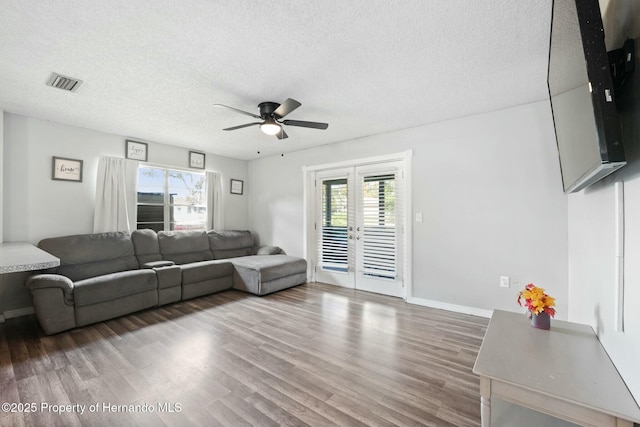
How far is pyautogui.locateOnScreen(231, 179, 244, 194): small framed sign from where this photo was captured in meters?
5.89

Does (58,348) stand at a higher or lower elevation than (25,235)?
lower

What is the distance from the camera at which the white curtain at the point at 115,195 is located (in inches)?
159

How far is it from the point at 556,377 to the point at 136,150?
5492 millimetres

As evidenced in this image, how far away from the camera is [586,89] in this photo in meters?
0.93

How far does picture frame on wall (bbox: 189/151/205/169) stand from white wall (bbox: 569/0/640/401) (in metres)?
5.46

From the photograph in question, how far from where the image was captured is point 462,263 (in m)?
3.44

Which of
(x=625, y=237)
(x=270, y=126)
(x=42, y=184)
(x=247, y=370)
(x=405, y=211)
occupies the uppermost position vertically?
(x=270, y=126)

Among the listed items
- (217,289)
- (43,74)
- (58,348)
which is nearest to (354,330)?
(217,289)

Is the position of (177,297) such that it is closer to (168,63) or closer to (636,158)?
(168,63)

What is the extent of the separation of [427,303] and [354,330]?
4.46ft

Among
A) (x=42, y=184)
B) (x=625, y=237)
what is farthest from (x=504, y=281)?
(x=42, y=184)

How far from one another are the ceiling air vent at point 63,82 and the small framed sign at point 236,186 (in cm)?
328

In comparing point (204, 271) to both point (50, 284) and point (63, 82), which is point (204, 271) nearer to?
point (50, 284)

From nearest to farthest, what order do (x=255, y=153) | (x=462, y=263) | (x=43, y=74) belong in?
(x=43, y=74) → (x=462, y=263) → (x=255, y=153)
